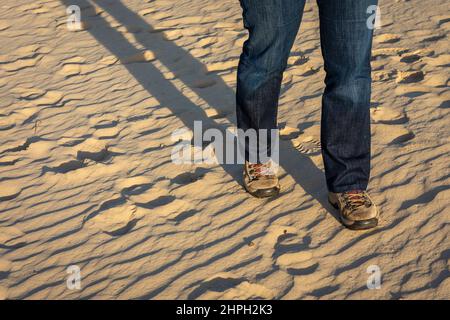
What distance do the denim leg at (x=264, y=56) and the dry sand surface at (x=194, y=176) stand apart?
48 centimetres

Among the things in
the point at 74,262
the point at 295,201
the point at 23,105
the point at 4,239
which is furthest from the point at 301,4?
the point at 23,105

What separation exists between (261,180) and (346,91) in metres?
0.71

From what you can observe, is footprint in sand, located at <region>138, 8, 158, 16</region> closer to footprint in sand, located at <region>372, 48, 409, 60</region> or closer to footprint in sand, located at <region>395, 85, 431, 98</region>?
footprint in sand, located at <region>372, 48, 409, 60</region>

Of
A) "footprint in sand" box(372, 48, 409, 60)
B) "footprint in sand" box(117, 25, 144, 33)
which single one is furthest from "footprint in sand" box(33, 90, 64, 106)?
"footprint in sand" box(372, 48, 409, 60)

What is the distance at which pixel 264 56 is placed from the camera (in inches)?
115

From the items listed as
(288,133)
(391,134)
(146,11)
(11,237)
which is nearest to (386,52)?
(391,134)

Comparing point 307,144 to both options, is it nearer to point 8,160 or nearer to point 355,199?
point 355,199

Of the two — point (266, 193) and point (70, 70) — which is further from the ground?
point (70, 70)

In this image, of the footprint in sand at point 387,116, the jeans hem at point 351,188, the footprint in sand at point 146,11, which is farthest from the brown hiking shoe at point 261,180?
the footprint in sand at point 146,11

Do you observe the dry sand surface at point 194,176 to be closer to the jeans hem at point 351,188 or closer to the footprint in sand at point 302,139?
the footprint in sand at point 302,139

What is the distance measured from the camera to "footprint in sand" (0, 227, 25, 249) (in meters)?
3.22

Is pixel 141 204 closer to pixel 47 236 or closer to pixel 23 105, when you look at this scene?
pixel 47 236

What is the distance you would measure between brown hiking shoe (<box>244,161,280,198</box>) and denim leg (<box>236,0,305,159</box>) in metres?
0.11

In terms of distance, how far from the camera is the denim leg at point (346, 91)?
2.71 m
